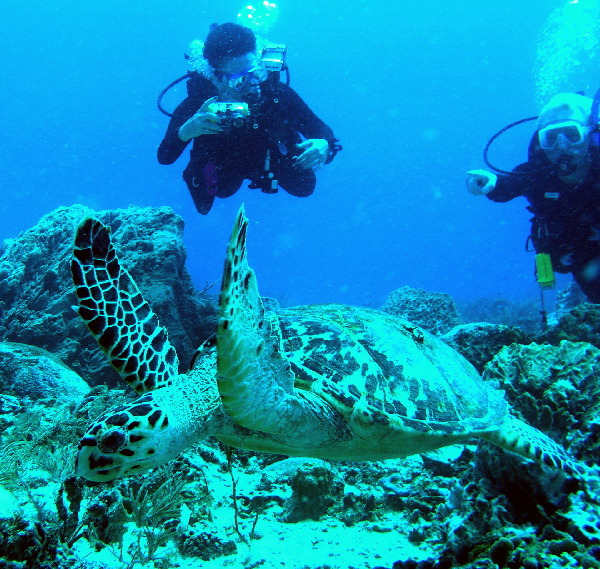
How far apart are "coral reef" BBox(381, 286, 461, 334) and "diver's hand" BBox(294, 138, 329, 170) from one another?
360cm

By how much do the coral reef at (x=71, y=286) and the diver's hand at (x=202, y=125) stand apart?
4.46 feet

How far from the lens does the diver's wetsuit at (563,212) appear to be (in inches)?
236

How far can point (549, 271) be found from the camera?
6117mm

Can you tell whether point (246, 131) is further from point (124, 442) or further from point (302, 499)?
point (124, 442)

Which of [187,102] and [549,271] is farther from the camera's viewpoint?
[187,102]

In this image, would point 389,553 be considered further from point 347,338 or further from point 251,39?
point 251,39

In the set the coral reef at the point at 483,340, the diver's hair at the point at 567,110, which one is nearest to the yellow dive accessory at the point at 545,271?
the coral reef at the point at 483,340

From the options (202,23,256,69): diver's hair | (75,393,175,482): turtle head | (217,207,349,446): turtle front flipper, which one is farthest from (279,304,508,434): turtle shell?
(202,23,256,69): diver's hair

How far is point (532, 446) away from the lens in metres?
2.19

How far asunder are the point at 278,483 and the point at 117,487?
1.26 m

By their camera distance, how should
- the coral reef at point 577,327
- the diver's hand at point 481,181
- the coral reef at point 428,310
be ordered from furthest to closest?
the coral reef at point 428,310 < the diver's hand at point 481,181 < the coral reef at point 577,327

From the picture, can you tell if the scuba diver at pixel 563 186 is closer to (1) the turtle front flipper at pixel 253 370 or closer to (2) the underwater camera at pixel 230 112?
(2) the underwater camera at pixel 230 112

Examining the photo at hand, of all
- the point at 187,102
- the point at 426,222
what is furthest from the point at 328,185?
the point at 187,102

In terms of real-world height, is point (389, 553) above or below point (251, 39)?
below
